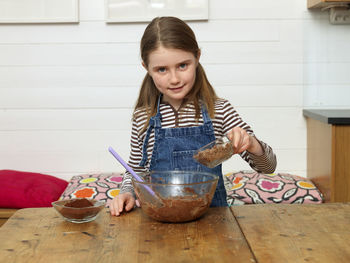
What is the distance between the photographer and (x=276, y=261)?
0.87 metres

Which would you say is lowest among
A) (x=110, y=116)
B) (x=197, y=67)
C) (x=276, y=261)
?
(x=276, y=261)

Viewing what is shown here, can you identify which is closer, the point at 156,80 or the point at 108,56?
the point at 156,80

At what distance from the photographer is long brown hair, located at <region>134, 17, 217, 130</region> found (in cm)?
138

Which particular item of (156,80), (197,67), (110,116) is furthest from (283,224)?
(110,116)

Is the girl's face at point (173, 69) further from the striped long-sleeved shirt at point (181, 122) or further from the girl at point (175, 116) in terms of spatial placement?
the striped long-sleeved shirt at point (181, 122)

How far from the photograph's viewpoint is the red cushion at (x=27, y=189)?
91.7 inches

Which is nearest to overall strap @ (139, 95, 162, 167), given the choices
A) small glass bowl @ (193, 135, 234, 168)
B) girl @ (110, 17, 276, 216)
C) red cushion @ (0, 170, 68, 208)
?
girl @ (110, 17, 276, 216)

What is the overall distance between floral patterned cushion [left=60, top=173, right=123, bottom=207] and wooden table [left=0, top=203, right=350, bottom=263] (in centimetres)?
107

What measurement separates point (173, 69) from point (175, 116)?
0.77 ft

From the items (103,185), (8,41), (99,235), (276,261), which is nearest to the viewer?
(276,261)

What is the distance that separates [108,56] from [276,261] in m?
2.02

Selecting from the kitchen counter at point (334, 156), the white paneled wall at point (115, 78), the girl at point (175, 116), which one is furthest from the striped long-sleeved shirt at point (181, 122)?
the white paneled wall at point (115, 78)

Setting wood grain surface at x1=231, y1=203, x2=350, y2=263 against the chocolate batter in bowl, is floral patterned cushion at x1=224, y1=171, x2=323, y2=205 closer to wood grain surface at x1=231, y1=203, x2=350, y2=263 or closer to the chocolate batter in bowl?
wood grain surface at x1=231, y1=203, x2=350, y2=263

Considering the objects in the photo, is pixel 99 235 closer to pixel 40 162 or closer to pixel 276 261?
pixel 276 261
